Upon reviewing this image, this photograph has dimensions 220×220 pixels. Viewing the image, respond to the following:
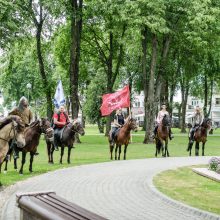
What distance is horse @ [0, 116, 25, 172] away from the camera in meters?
14.2

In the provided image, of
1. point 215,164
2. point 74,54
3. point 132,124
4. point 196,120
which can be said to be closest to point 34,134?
point 215,164

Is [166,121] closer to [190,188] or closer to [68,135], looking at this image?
[68,135]

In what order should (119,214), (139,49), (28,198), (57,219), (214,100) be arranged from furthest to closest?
(214,100) → (139,49) → (119,214) → (28,198) → (57,219)

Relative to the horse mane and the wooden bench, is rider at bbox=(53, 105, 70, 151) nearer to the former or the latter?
the horse mane

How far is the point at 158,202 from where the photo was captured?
12.2 meters

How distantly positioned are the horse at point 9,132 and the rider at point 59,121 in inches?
353

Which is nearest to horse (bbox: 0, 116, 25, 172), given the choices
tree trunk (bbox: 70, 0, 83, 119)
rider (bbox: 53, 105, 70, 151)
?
rider (bbox: 53, 105, 70, 151)

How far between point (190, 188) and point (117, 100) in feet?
58.7

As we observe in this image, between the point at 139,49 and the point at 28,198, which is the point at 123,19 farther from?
the point at 28,198

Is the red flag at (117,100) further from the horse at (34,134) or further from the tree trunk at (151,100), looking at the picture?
the horse at (34,134)

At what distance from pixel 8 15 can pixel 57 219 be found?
83.8 feet

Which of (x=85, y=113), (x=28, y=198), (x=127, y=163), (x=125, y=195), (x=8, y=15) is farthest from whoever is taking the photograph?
(x=85, y=113)

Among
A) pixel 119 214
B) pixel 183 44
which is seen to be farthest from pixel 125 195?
pixel 183 44

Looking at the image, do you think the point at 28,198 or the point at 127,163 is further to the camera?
the point at 127,163
